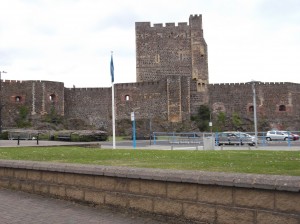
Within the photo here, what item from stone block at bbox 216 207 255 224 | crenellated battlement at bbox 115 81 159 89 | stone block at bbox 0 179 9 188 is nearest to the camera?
stone block at bbox 216 207 255 224

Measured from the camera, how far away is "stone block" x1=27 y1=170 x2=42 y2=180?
8984mm

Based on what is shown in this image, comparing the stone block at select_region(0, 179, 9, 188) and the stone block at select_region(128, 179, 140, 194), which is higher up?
the stone block at select_region(128, 179, 140, 194)

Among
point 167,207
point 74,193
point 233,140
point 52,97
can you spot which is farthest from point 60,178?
point 52,97

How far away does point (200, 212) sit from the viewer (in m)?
6.14

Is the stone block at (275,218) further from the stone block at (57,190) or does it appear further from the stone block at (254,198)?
the stone block at (57,190)

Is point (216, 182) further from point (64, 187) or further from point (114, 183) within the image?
point (64, 187)

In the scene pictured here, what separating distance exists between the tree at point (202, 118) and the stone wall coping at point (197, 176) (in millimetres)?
40998

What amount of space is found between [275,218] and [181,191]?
1489mm

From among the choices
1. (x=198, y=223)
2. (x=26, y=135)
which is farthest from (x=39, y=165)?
(x=26, y=135)

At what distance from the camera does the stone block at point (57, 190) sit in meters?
8.39

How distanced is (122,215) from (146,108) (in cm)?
4410

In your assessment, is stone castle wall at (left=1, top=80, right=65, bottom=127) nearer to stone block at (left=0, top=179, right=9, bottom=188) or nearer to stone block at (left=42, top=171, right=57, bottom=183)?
stone block at (left=0, top=179, right=9, bottom=188)

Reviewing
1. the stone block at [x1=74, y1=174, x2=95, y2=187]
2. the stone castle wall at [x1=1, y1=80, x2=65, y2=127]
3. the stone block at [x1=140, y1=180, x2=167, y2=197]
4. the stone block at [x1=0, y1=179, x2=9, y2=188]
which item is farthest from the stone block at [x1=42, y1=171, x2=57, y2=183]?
the stone castle wall at [x1=1, y1=80, x2=65, y2=127]

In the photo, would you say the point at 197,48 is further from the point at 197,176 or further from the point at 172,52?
the point at 197,176
